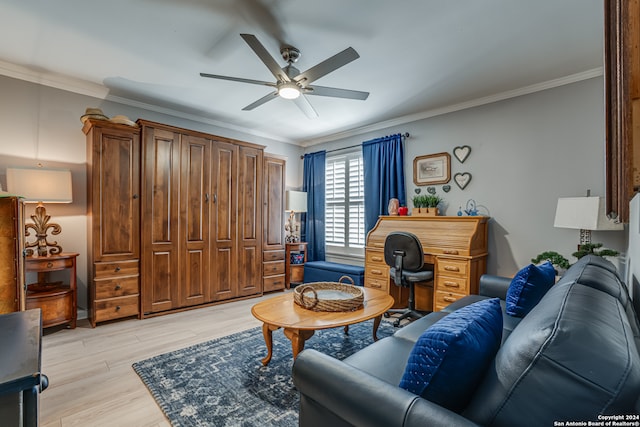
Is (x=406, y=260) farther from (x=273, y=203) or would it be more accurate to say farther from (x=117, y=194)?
(x=117, y=194)

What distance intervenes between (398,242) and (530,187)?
155 centimetres

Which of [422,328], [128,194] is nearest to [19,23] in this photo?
[128,194]

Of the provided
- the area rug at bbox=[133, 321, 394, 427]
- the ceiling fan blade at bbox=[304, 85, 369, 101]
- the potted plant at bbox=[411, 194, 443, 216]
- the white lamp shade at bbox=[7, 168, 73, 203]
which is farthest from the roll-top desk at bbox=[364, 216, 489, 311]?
the white lamp shade at bbox=[7, 168, 73, 203]

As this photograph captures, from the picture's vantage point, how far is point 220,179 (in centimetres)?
399

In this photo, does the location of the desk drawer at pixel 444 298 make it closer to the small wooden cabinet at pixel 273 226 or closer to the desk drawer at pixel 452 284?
the desk drawer at pixel 452 284

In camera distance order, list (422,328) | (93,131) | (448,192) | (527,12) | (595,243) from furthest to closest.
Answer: (448,192), (93,131), (595,243), (527,12), (422,328)

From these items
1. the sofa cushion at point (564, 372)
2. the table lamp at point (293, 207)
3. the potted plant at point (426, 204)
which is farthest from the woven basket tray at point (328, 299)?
the table lamp at point (293, 207)

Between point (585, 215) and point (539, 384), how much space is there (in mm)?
2540

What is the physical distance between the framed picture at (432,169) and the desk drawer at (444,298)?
4.75 ft

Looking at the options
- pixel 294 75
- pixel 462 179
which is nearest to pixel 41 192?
pixel 294 75

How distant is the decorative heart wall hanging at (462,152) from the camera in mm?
3656

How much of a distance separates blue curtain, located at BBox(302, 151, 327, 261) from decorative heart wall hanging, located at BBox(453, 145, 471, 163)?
2.21 metres

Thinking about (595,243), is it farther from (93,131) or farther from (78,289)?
(78,289)

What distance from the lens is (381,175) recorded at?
4383 mm
